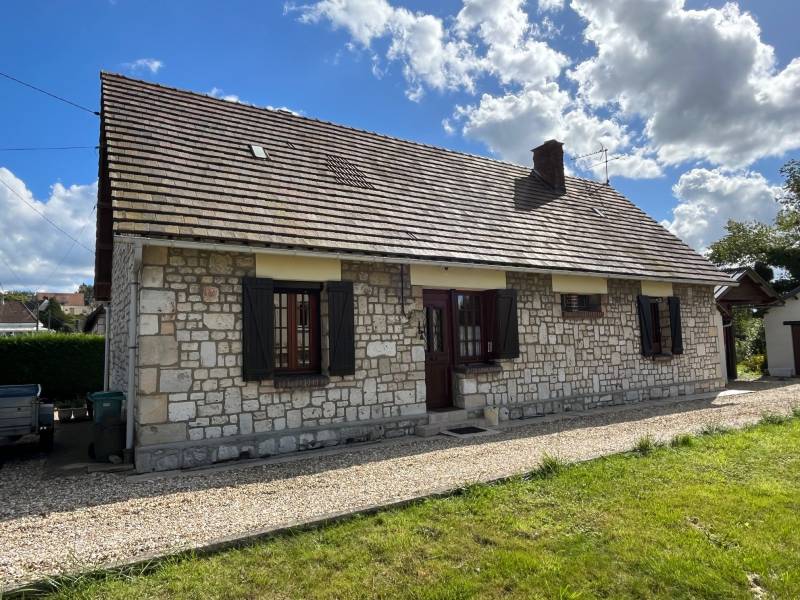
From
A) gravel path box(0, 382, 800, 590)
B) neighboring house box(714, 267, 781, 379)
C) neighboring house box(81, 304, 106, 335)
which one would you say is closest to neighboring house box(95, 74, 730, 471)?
gravel path box(0, 382, 800, 590)

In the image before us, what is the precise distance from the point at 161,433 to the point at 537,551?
197 inches

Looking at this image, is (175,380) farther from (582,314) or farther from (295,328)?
(582,314)

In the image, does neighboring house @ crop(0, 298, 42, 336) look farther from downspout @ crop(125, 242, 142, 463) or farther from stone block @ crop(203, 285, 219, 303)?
stone block @ crop(203, 285, 219, 303)

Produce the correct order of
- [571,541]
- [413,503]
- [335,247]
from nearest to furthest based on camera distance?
[571,541], [413,503], [335,247]

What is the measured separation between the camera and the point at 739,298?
1689 cm

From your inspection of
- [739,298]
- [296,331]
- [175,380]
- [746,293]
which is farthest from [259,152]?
[746,293]

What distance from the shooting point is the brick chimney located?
14547 millimetres

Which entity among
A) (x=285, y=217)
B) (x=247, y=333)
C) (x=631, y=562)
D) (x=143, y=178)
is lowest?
(x=631, y=562)

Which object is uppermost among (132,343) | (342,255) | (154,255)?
(342,255)

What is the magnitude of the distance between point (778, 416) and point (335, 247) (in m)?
7.96

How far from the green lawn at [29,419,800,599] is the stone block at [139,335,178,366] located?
135 inches

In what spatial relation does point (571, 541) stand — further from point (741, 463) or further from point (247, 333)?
point (247, 333)

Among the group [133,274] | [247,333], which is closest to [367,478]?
[247,333]

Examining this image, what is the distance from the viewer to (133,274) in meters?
6.74
